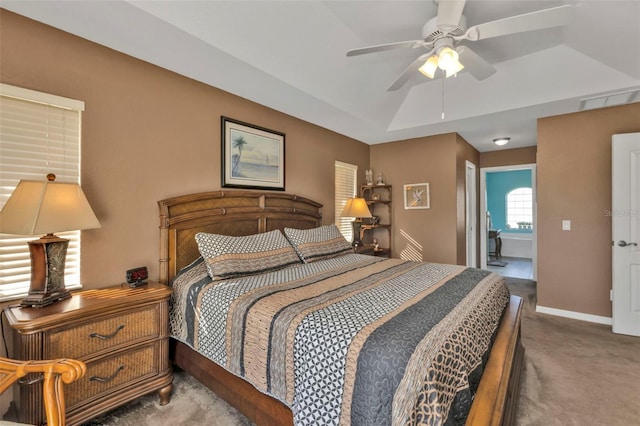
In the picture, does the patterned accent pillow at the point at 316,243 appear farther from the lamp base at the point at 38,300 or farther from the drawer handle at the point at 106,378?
the lamp base at the point at 38,300

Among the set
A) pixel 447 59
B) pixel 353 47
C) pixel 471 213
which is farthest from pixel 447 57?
pixel 471 213

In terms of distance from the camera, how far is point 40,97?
1825 mm

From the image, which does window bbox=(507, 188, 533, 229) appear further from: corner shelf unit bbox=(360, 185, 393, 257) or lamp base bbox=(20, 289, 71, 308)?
lamp base bbox=(20, 289, 71, 308)

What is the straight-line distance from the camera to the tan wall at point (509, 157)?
533 centimetres

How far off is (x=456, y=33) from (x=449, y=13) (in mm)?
359

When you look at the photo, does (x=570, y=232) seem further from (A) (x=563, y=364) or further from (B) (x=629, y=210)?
(A) (x=563, y=364)

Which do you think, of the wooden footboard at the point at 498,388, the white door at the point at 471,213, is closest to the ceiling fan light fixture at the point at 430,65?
the wooden footboard at the point at 498,388

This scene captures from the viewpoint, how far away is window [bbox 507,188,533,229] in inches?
333

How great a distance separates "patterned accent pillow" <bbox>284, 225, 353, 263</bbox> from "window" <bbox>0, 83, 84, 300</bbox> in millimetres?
1717

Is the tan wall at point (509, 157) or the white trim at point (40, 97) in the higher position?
the tan wall at point (509, 157)

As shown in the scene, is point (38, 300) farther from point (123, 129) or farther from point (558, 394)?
point (558, 394)

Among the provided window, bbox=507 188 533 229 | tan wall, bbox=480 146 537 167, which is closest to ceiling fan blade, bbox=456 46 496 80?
tan wall, bbox=480 146 537 167

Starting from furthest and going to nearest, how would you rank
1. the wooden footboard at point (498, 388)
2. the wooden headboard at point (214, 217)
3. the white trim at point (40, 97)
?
the wooden headboard at point (214, 217), the white trim at point (40, 97), the wooden footboard at point (498, 388)

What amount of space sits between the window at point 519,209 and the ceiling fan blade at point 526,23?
8.32 meters
